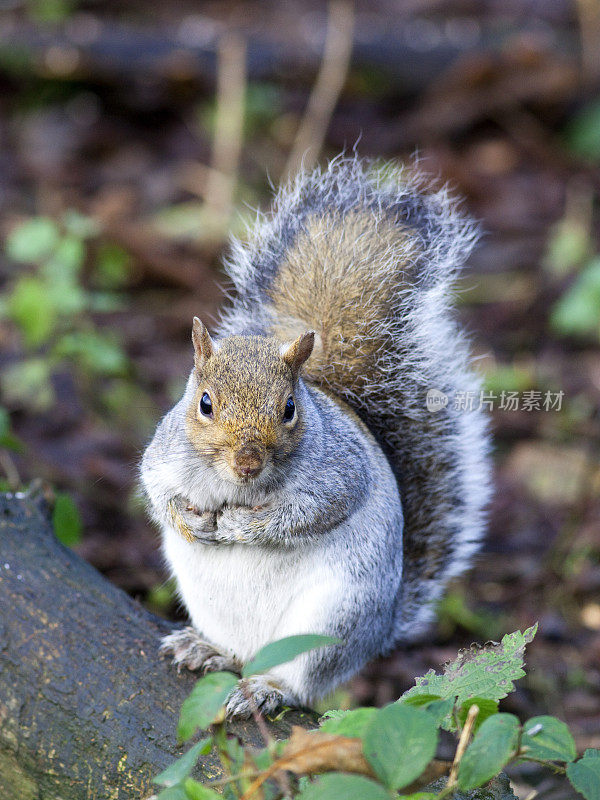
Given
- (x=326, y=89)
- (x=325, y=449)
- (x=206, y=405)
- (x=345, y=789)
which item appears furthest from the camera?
(x=326, y=89)

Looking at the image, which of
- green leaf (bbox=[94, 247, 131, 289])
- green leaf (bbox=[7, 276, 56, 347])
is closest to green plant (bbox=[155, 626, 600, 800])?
green leaf (bbox=[7, 276, 56, 347])

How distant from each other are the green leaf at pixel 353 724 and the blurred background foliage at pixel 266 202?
46.3 inches

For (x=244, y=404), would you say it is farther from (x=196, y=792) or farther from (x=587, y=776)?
(x=587, y=776)

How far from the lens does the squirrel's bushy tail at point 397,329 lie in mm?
2320

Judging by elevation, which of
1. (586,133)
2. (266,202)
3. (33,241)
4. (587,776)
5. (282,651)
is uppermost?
(586,133)

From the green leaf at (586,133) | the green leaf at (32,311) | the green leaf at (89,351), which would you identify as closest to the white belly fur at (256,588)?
the green leaf at (89,351)

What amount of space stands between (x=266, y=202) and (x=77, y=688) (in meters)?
3.84

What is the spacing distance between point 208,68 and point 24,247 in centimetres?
290

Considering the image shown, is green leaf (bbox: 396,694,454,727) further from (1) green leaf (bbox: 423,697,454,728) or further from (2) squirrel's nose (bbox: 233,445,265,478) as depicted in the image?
(2) squirrel's nose (bbox: 233,445,265,478)

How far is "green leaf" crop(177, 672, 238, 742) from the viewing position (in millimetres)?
1217

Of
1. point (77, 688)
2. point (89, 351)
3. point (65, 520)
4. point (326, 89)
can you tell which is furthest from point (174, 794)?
point (326, 89)

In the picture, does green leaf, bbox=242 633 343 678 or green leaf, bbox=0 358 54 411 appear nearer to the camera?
green leaf, bbox=242 633 343 678

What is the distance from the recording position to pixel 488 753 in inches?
48.1

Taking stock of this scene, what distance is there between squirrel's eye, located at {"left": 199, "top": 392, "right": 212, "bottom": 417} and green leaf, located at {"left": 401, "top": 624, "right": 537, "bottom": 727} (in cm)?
69
